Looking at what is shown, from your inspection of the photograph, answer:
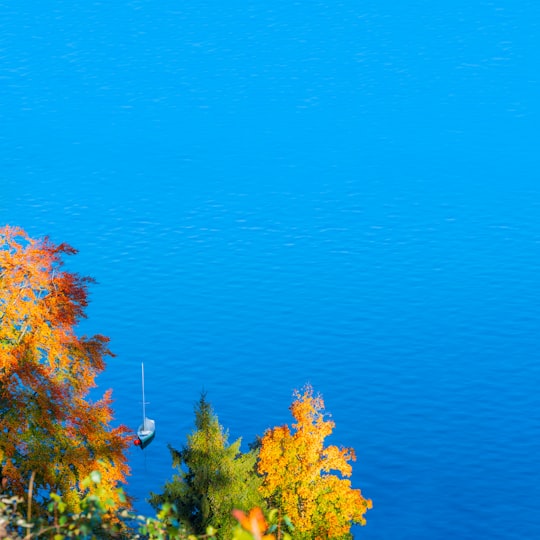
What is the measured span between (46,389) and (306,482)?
17123mm

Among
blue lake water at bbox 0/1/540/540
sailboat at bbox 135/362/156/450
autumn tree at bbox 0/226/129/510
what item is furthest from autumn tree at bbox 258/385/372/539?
sailboat at bbox 135/362/156/450

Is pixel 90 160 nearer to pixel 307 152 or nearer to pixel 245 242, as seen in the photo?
pixel 307 152

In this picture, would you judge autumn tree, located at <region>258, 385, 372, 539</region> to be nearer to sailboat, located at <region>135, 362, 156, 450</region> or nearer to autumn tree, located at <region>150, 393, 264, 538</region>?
autumn tree, located at <region>150, 393, 264, 538</region>

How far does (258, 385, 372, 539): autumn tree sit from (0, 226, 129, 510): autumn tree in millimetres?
13422

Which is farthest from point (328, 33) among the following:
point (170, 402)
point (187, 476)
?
point (187, 476)

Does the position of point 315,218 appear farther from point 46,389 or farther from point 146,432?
point 46,389

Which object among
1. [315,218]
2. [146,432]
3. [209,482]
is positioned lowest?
[209,482]

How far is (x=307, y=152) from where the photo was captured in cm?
13812

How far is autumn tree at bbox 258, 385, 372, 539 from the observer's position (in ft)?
164

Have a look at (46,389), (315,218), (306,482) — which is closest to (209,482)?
(306,482)

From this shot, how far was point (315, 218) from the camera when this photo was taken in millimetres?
114625

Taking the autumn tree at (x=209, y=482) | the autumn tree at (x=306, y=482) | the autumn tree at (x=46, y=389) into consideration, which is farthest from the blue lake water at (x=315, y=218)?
the autumn tree at (x=46, y=389)

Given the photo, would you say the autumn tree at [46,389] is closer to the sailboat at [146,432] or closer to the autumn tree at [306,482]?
the autumn tree at [306,482]

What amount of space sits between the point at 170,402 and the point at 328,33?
373 ft
